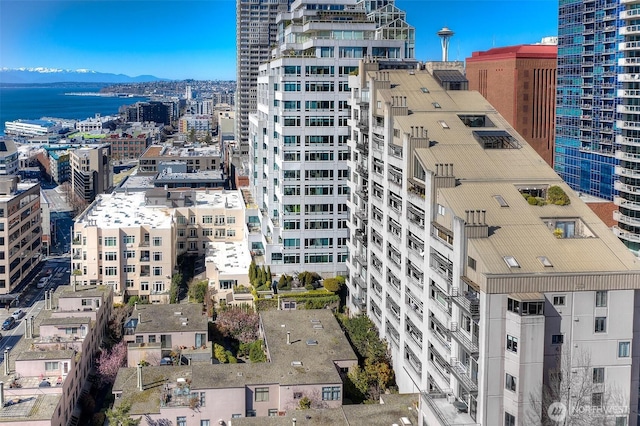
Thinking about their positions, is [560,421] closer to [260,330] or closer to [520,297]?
[520,297]

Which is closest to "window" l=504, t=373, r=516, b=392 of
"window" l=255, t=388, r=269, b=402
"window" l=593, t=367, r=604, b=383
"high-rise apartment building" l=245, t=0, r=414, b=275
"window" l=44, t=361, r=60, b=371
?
"window" l=593, t=367, r=604, b=383

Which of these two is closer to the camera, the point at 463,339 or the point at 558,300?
the point at 558,300

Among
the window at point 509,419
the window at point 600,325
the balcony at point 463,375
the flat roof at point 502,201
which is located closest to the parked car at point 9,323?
the flat roof at point 502,201

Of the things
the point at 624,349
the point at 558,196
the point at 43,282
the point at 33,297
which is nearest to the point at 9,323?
the point at 33,297

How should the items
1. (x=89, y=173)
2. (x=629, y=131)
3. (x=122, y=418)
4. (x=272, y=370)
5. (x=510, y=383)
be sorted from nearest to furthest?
(x=510, y=383) < (x=122, y=418) < (x=272, y=370) < (x=629, y=131) < (x=89, y=173)

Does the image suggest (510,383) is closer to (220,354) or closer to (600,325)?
(600,325)

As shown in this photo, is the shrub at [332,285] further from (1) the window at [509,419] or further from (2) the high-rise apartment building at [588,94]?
(1) the window at [509,419]
